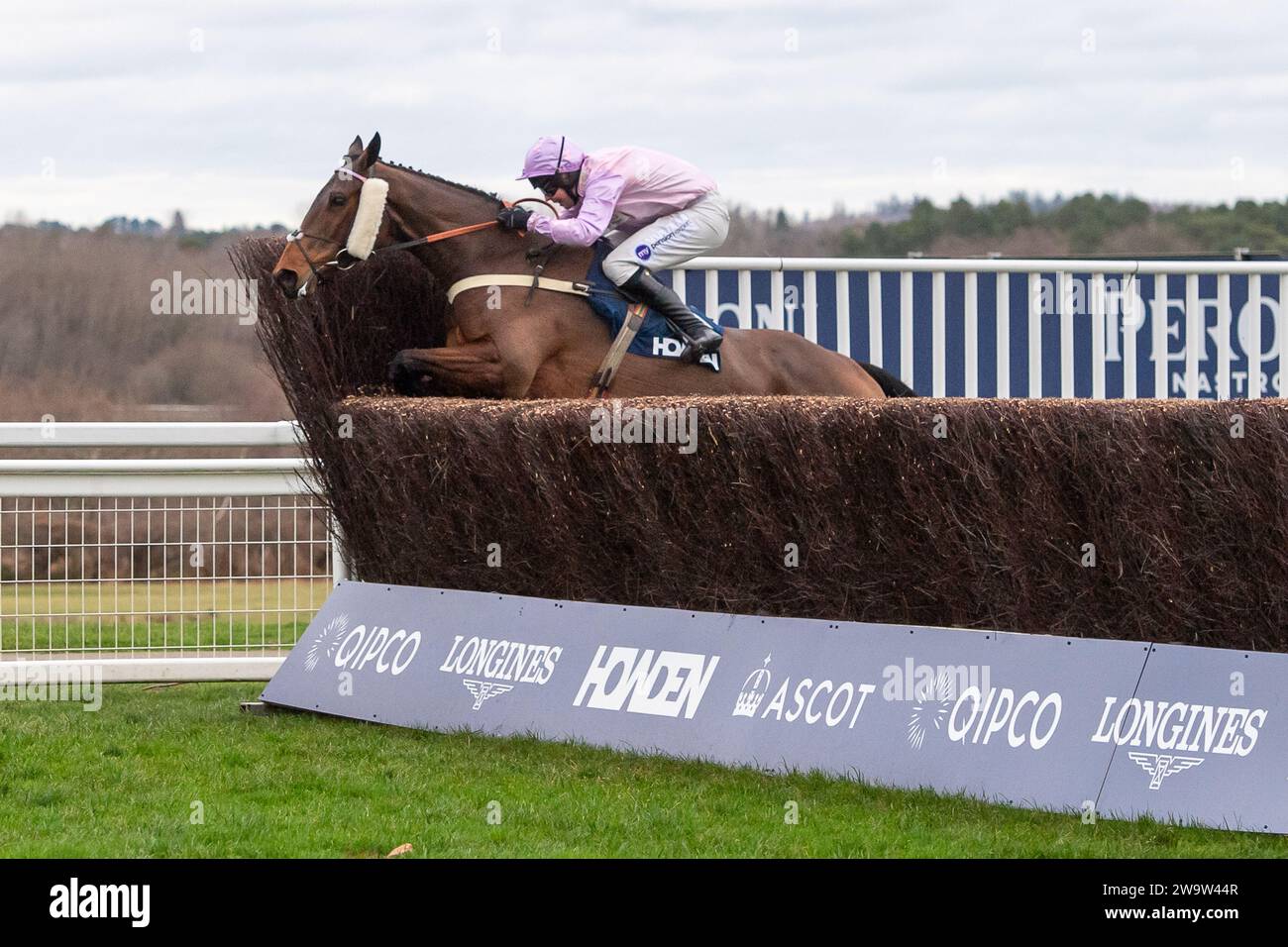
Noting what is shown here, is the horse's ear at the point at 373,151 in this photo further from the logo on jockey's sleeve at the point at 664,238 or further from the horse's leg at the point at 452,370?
the logo on jockey's sleeve at the point at 664,238

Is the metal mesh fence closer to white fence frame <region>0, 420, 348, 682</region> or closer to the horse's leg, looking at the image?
white fence frame <region>0, 420, 348, 682</region>

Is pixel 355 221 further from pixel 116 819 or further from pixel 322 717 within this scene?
pixel 116 819

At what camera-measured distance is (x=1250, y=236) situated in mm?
38344

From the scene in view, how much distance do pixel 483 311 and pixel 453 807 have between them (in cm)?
328

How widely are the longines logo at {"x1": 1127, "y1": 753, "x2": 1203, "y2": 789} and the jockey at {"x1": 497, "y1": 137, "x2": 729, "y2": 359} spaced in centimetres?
386

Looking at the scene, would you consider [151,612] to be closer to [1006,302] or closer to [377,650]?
[377,650]

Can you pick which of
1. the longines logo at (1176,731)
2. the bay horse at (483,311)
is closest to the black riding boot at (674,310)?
the bay horse at (483,311)

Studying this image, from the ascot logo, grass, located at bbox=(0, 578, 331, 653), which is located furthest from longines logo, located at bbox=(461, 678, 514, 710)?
grass, located at bbox=(0, 578, 331, 653)

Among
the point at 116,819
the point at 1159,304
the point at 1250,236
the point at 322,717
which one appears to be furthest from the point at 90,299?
the point at 1250,236

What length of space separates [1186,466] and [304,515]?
438 centimetres

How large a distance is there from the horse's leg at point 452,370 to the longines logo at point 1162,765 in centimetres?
386

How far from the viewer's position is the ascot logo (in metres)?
5.46

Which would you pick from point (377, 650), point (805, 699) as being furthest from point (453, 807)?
point (377, 650)

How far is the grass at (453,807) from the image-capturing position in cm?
427
